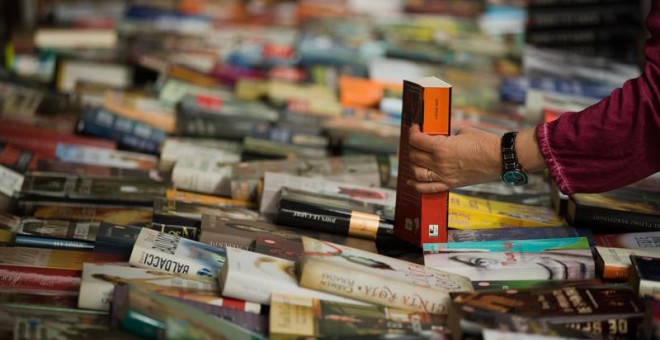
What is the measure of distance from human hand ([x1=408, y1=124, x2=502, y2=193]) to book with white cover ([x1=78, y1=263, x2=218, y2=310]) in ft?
1.83

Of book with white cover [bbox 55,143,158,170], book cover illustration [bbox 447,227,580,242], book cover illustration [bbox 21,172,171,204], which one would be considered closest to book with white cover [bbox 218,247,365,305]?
book cover illustration [bbox 447,227,580,242]

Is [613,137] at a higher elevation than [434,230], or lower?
higher

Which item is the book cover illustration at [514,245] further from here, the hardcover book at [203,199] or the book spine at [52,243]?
the book spine at [52,243]

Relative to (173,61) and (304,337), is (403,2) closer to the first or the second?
(173,61)

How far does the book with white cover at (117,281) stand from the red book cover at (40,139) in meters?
1.16

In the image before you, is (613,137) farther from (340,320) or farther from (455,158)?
(340,320)

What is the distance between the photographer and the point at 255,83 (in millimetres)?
4070

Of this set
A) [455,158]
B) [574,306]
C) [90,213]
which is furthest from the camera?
[90,213]

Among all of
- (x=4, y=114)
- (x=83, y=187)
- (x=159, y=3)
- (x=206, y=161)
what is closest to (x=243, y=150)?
(x=206, y=161)

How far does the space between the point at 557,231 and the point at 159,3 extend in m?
3.71

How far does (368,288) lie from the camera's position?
1941 mm

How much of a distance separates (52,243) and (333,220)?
688 millimetres

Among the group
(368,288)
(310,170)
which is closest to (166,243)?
(368,288)

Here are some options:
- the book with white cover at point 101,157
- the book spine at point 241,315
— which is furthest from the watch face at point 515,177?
the book with white cover at point 101,157
